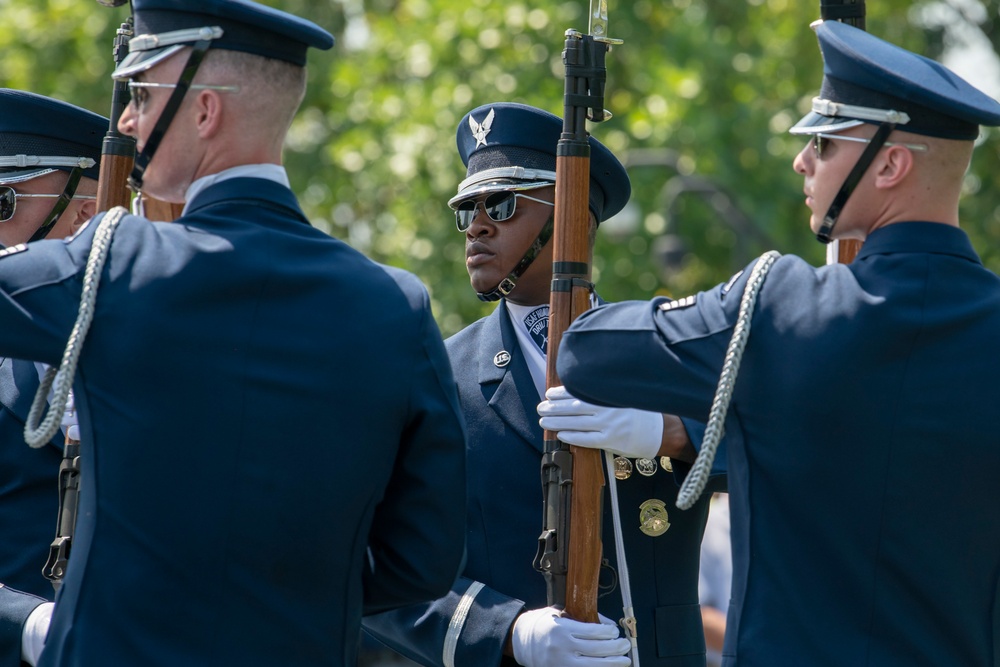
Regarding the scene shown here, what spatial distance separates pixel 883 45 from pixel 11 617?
109 inches

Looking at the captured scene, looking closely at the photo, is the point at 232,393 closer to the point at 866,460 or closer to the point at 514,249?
the point at 866,460

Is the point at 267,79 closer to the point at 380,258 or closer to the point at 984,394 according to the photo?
the point at 984,394

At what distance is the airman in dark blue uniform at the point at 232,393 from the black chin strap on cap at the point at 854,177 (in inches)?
37.3

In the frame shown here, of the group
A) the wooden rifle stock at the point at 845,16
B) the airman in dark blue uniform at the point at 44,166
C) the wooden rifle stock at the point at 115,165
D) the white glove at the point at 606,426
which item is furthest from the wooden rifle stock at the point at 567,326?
the airman in dark blue uniform at the point at 44,166

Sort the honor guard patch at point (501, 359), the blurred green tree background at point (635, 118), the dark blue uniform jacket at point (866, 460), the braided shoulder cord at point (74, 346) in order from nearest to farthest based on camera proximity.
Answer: the braided shoulder cord at point (74, 346)
the dark blue uniform jacket at point (866, 460)
the honor guard patch at point (501, 359)
the blurred green tree background at point (635, 118)

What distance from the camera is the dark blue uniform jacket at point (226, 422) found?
10.2 ft

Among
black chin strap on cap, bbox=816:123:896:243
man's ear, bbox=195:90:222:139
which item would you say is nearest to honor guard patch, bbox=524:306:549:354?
black chin strap on cap, bbox=816:123:896:243

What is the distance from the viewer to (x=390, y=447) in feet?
11.0

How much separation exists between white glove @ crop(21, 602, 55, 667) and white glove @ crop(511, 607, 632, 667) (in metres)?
1.29

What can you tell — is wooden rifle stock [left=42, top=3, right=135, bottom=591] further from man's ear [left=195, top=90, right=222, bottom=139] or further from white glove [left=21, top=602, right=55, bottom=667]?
man's ear [left=195, top=90, right=222, bottom=139]

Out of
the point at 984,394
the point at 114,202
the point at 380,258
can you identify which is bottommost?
the point at 380,258

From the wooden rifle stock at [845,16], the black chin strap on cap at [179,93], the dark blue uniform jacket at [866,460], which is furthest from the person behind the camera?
the wooden rifle stock at [845,16]

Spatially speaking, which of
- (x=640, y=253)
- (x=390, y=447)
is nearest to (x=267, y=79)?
(x=390, y=447)

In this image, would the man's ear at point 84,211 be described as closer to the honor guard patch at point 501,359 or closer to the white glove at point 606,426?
the honor guard patch at point 501,359
